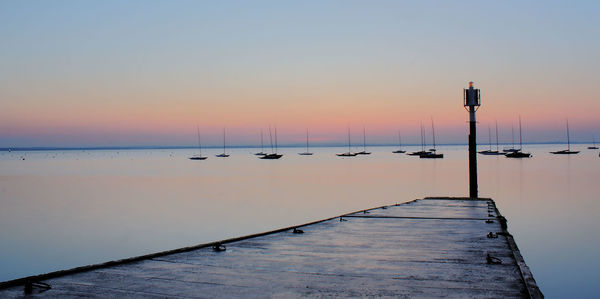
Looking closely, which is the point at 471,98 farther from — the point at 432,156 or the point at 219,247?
the point at 432,156

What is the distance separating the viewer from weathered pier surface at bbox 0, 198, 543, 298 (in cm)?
475

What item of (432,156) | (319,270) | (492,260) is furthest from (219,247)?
(432,156)

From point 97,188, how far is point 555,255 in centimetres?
3641

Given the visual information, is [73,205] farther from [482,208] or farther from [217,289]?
[217,289]

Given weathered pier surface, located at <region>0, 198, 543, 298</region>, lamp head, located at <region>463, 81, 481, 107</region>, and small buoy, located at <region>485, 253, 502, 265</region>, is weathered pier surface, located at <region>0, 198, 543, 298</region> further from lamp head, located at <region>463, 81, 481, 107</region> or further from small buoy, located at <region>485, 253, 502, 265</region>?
lamp head, located at <region>463, 81, 481, 107</region>

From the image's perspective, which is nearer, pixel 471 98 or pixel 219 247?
pixel 219 247

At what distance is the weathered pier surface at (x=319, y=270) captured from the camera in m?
4.75

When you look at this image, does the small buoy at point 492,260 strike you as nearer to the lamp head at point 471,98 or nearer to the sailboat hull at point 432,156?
the lamp head at point 471,98

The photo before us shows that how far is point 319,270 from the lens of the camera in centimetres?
571

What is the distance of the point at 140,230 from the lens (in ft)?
63.8

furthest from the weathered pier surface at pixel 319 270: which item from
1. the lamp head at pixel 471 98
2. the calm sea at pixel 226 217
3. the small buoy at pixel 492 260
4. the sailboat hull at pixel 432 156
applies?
the sailboat hull at pixel 432 156

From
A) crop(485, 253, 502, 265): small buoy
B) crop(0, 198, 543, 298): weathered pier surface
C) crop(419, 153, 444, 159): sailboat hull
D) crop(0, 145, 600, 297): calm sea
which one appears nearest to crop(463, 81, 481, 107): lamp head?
crop(0, 145, 600, 297): calm sea

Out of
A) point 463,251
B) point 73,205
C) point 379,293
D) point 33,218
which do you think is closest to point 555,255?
point 463,251

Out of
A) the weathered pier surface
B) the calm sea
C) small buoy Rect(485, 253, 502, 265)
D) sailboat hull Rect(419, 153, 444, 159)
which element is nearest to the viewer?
the weathered pier surface
